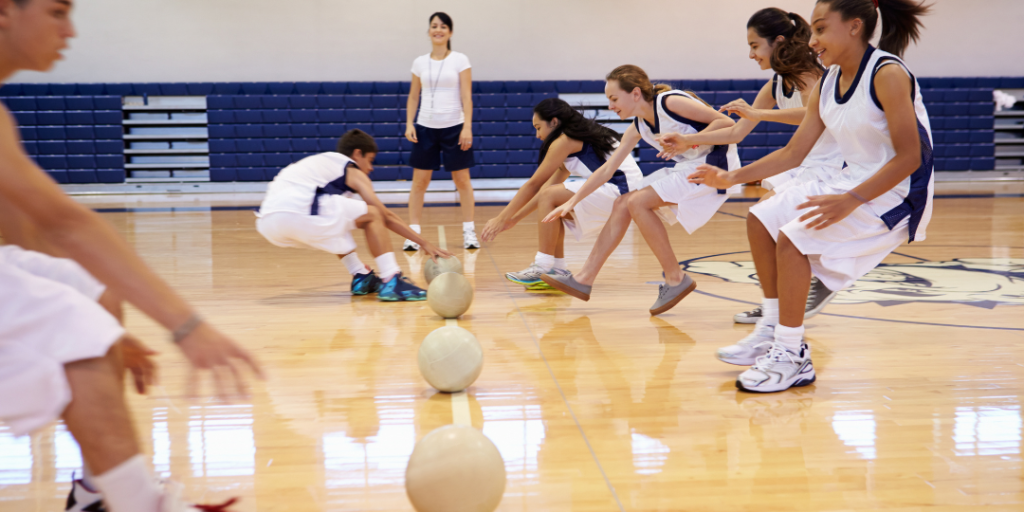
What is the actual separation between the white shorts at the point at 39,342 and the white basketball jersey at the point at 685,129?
9.71 feet

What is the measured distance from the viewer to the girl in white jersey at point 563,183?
4.25 m

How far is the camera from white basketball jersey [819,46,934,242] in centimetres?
235

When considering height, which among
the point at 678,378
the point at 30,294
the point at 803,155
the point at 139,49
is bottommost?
the point at 678,378

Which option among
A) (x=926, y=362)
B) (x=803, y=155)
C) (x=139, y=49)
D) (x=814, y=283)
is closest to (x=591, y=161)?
(x=814, y=283)

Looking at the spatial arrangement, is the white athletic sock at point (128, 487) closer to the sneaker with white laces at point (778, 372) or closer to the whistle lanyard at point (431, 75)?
the sneaker with white laces at point (778, 372)

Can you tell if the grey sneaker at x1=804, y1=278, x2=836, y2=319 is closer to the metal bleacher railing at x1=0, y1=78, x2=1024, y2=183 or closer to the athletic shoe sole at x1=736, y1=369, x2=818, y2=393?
the athletic shoe sole at x1=736, y1=369, x2=818, y2=393

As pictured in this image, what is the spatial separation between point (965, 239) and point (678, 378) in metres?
4.62

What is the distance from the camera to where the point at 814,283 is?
3.33 m

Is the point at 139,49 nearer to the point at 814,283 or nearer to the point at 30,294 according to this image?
the point at 814,283

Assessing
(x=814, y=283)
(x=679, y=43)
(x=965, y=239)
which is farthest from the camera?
(x=679, y=43)

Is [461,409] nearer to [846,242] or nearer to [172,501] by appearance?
[172,501]

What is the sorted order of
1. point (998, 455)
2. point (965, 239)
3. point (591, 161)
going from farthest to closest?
point (965, 239) < point (591, 161) < point (998, 455)

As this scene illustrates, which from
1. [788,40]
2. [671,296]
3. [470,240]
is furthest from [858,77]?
[470,240]

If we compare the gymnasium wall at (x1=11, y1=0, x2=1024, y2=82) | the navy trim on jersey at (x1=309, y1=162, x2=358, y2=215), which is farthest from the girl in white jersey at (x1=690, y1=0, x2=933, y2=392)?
the gymnasium wall at (x1=11, y1=0, x2=1024, y2=82)
